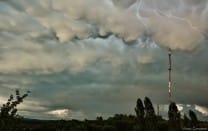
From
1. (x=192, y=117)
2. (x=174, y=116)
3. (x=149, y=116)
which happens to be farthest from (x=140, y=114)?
(x=192, y=117)

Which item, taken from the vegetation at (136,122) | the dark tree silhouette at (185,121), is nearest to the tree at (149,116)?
the vegetation at (136,122)

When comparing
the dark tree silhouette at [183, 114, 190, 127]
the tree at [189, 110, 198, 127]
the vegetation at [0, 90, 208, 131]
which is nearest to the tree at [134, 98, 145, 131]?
the vegetation at [0, 90, 208, 131]

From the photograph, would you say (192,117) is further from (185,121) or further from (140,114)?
(140,114)

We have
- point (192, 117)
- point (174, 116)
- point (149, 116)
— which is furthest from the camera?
point (192, 117)

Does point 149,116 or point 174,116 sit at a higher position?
point 149,116

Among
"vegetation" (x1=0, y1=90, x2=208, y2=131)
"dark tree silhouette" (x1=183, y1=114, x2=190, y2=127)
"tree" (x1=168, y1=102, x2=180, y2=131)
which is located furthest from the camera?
"dark tree silhouette" (x1=183, y1=114, x2=190, y2=127)

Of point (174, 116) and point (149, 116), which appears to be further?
point (149, 116)

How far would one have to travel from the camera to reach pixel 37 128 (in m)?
134

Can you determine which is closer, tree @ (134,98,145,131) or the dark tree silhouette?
tree @ (134,98,145,131)

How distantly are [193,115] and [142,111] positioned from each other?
20.2 metres

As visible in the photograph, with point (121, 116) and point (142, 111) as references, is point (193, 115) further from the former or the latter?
point (121, 116)

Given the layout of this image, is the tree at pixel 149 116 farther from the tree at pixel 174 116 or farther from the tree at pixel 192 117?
the tree at pixel 192 117

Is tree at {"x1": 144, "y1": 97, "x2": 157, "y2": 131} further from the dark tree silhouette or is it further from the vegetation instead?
the dark tree silhouette

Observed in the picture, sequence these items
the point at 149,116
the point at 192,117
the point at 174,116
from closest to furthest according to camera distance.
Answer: the point at 174,116 → the point at 149,116 → the point at 192,117
